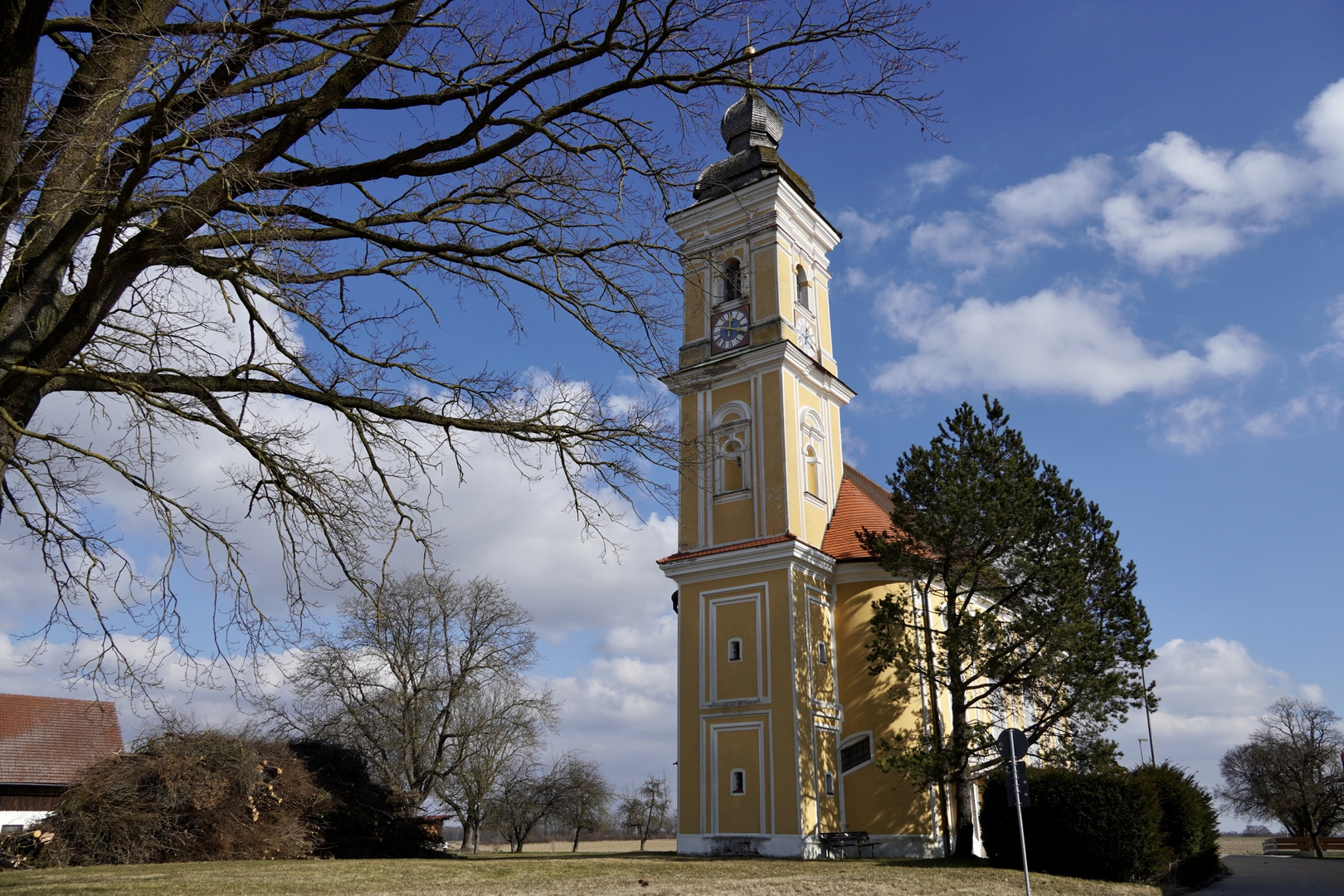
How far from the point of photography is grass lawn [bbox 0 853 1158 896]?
12.2m

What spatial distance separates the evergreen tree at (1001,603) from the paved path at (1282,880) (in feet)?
13.3


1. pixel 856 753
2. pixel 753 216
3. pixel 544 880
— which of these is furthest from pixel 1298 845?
pixel 544 880

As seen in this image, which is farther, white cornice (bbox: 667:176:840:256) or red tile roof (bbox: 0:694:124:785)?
red tile roof (bbox: 0:694:124:785)

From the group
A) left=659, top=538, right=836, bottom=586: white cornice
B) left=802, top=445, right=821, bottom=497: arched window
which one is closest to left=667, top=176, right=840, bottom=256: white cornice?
left=802, top=445, right=821, bottom=497: arched window

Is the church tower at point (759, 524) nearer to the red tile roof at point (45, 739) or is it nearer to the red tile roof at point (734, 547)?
the red tile roof at point (734, 547)

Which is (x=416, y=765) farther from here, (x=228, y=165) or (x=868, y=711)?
(x=228, y=165)

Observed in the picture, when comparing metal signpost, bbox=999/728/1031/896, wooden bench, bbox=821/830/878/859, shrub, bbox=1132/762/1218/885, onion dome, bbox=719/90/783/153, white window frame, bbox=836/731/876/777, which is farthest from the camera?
onion dome, bbox=719/90/783/153

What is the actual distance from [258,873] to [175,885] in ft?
9.29

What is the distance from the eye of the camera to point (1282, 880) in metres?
22.9

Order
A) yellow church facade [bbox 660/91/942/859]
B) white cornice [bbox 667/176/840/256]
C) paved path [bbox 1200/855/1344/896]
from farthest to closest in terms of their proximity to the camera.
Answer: white cornice [bbox 667/176/840/256]
yellow church facade [bbox 660/91/942/859]
paved path [bbox 1200/855/1344/896]

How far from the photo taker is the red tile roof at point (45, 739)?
3384 centimetres

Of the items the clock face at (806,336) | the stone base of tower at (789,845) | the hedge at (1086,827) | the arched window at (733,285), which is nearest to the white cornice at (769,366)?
the clock face at (806,336)

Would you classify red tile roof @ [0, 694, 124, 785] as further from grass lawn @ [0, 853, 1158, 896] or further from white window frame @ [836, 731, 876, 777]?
white window frame @ [836, 731, 876, 777]

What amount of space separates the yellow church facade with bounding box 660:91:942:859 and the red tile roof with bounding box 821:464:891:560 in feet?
0.23
